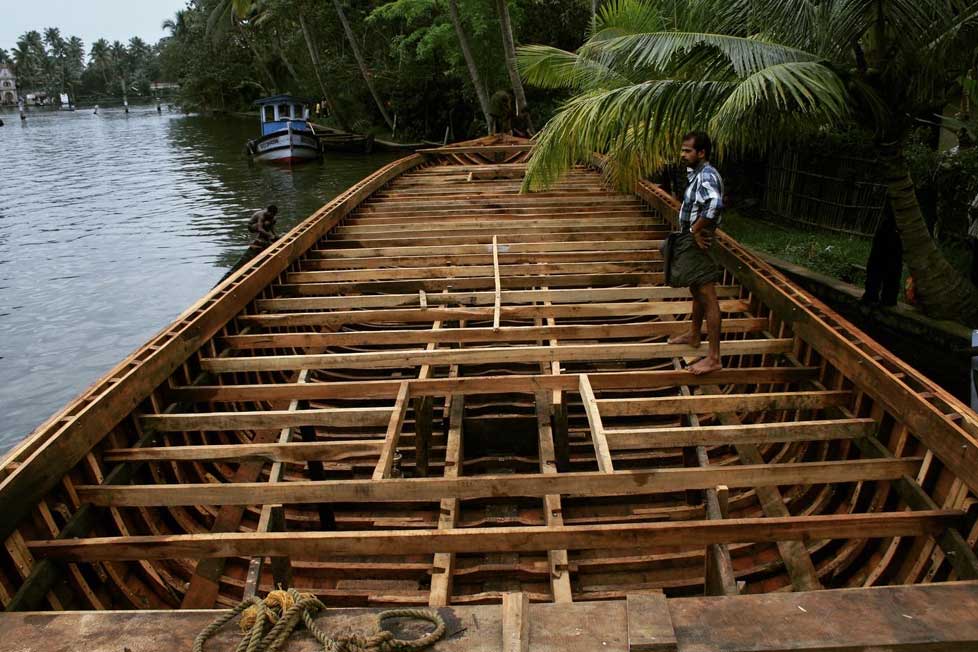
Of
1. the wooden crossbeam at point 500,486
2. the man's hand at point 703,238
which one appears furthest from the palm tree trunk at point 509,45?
the wooden crossbeam at point 500,486

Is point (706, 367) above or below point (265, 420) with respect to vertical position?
above

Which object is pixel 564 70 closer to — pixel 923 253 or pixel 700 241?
pixel 923 253

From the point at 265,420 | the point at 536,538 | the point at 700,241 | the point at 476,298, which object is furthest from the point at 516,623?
the point at 476,298

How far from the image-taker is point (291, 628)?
2.13m

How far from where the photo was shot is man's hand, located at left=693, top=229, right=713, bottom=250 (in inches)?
164

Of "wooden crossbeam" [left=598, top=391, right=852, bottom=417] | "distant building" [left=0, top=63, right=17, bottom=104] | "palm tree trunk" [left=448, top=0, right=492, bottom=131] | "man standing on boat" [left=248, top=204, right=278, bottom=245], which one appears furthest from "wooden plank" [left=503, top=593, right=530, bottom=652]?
"distant building" [left=0, top=63, right=17, bottom=104]

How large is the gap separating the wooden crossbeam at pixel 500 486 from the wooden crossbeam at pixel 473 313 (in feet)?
7.19

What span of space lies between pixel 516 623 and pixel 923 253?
6348 mm

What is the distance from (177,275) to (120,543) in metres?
12.5

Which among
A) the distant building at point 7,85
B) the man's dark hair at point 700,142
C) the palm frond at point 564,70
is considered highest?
the distant building at point 7,85

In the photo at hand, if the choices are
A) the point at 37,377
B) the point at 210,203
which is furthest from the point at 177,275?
the point at 210,203

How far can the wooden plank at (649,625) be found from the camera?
6.56 ft

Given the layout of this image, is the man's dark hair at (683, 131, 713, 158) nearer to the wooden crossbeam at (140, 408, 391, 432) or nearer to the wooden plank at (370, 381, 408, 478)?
the wooden plank at (370, 381, 408, 478)

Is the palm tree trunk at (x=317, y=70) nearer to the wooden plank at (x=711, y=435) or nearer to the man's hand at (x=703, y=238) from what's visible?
the man's hand at (x=703, y=238)
